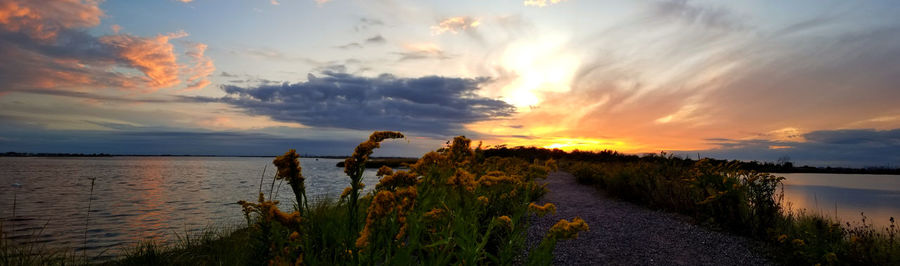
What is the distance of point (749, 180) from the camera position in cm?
694

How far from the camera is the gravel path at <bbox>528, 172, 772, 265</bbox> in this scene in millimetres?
5496

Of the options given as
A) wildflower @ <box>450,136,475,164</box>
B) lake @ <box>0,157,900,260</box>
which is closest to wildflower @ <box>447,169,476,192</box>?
wildflower @ <box>450,136,475,164</box>

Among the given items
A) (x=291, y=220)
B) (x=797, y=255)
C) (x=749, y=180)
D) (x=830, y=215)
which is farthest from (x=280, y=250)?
(x=830, y=215)

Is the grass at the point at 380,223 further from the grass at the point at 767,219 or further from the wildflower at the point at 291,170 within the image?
the grass at the point at 767,219

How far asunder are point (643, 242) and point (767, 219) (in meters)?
2.27

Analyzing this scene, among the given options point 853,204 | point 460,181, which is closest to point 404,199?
point 460,181

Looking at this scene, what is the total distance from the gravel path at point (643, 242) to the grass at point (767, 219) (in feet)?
1.30

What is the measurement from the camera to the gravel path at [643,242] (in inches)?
216

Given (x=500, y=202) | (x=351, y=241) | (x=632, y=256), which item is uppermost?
(x=351, y=241)

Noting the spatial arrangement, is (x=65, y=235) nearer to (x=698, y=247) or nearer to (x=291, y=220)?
(x=291, y=220)

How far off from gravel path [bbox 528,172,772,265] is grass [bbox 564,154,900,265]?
0.40 meters

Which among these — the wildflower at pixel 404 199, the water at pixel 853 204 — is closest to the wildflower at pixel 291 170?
the wildflower at pixel 404 199

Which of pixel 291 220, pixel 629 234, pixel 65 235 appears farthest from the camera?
pixel 65 235

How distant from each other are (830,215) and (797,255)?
3.34m
